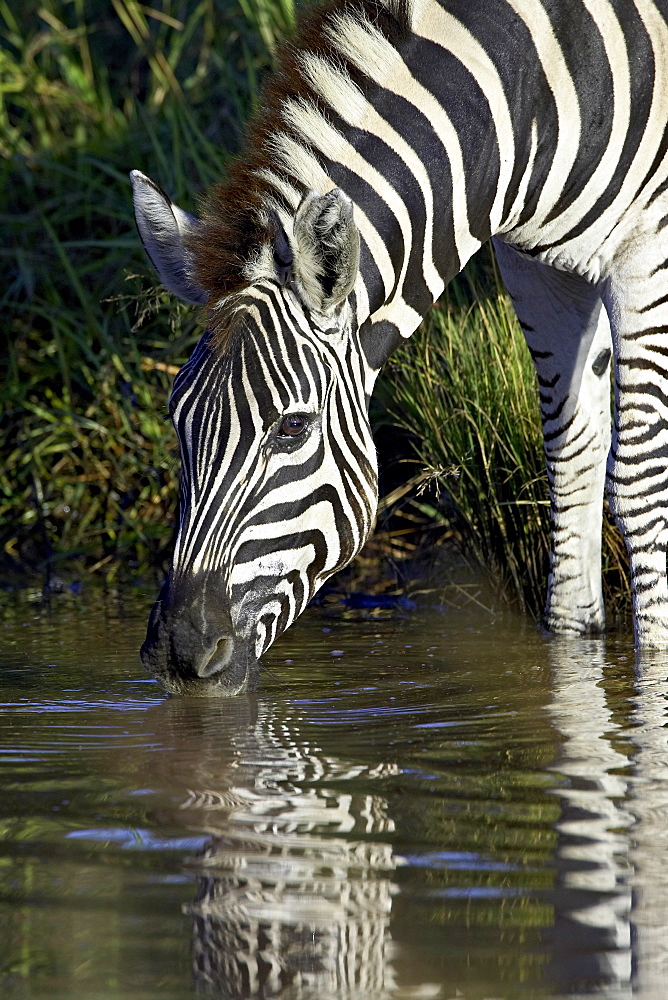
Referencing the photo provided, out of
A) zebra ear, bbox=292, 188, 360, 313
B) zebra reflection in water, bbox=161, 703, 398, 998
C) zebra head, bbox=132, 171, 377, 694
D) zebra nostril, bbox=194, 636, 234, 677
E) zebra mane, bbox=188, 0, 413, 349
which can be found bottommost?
zebra reflection in water, bbox=161, 703, 398, 998

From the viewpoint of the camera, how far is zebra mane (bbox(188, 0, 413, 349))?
12.0ft

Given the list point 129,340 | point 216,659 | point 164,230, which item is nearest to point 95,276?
point 129,340

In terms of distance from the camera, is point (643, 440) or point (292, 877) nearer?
point (292, 877)

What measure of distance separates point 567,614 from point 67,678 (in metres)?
1.98

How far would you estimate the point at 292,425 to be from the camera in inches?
141

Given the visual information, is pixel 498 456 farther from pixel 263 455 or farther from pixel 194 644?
pixel 194 644

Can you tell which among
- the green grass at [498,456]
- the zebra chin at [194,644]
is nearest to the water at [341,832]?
the zebra chin at [194,644]

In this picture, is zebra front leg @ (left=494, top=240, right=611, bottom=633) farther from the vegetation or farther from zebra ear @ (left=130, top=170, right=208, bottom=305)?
zebra ear @ (left=130, top=170, right=208, bottom=305)

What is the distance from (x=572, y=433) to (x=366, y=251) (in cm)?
159

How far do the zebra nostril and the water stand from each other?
8.3 inches

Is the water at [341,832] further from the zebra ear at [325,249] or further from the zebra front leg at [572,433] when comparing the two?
the zebra ear at [325,249]

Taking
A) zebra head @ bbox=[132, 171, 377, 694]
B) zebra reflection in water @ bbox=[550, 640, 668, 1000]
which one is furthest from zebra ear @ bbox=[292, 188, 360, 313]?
zebra reflection in water @ bbox=[550, 640, 668, 1000]

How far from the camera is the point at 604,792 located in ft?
9.69

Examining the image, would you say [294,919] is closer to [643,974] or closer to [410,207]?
[643,974]
